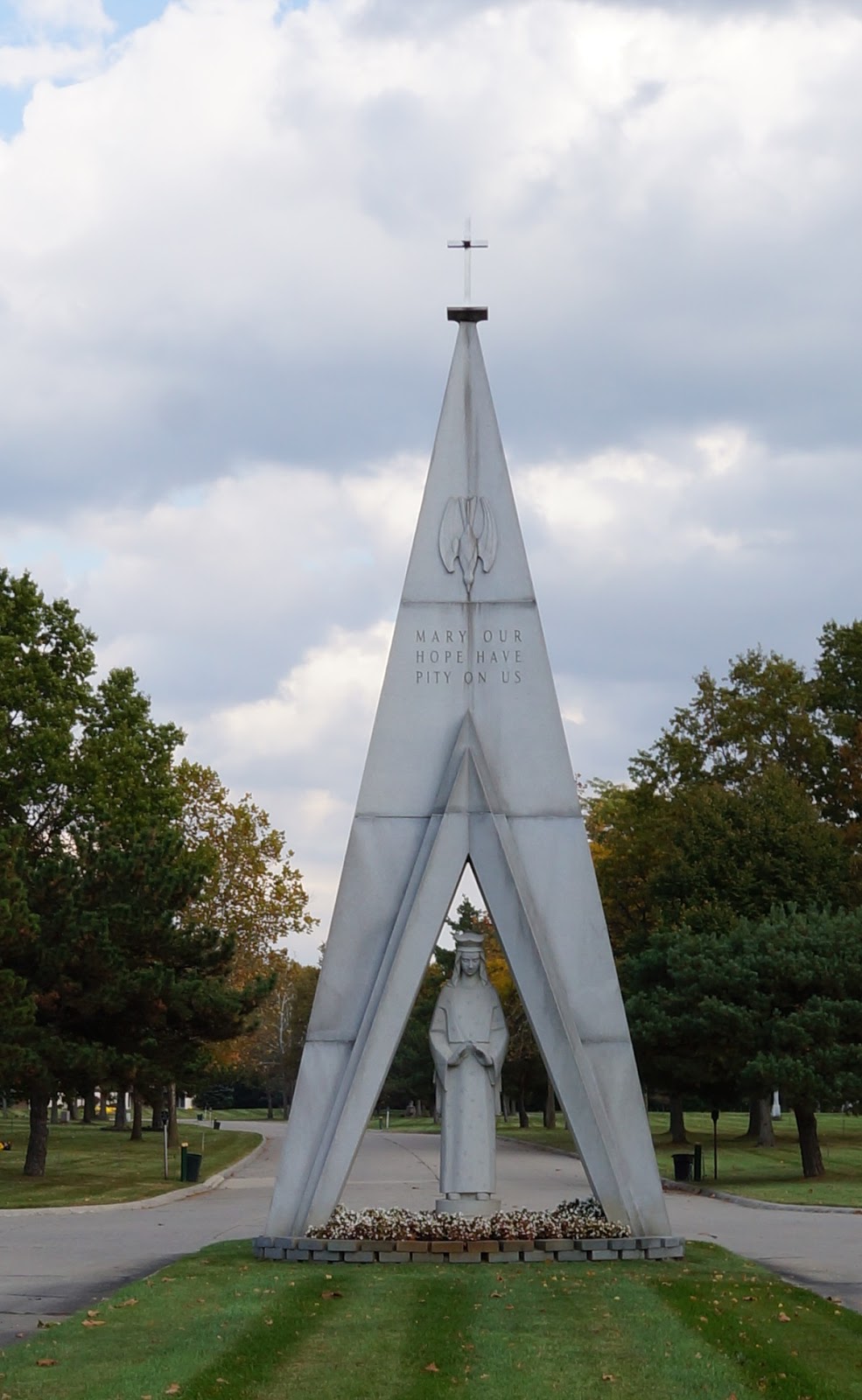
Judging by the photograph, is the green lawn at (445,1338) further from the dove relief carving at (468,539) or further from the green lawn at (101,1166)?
the green lawn at (101,1166)

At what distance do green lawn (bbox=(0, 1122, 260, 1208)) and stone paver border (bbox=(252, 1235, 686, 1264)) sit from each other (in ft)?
41.8

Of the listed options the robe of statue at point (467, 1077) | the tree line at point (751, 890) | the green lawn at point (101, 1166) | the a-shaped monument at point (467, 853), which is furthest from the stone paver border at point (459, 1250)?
the tree line at point (751, 890)

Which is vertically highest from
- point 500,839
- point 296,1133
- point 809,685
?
point 809,685

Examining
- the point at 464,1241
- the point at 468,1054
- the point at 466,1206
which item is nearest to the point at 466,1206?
the point at 466,1206

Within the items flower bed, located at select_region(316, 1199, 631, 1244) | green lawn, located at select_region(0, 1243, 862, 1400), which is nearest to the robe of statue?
flower bed, located at select_region(316, 1199, 631, 1244)

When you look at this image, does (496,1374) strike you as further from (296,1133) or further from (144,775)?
(144,775)

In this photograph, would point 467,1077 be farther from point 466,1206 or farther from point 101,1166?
point 101,1166

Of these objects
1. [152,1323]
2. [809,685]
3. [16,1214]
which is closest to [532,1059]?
[809,685]

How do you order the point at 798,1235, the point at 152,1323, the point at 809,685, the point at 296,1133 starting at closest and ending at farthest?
the point at 152,1323 → the point at 296,1133 → the point at 798,1235 → the point at 809,685

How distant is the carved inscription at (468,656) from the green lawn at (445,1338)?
610 cm

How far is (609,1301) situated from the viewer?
1277cm

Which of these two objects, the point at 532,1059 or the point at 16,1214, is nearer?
the point at 16,1214

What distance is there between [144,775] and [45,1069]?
1124cm

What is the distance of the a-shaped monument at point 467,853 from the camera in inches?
648
